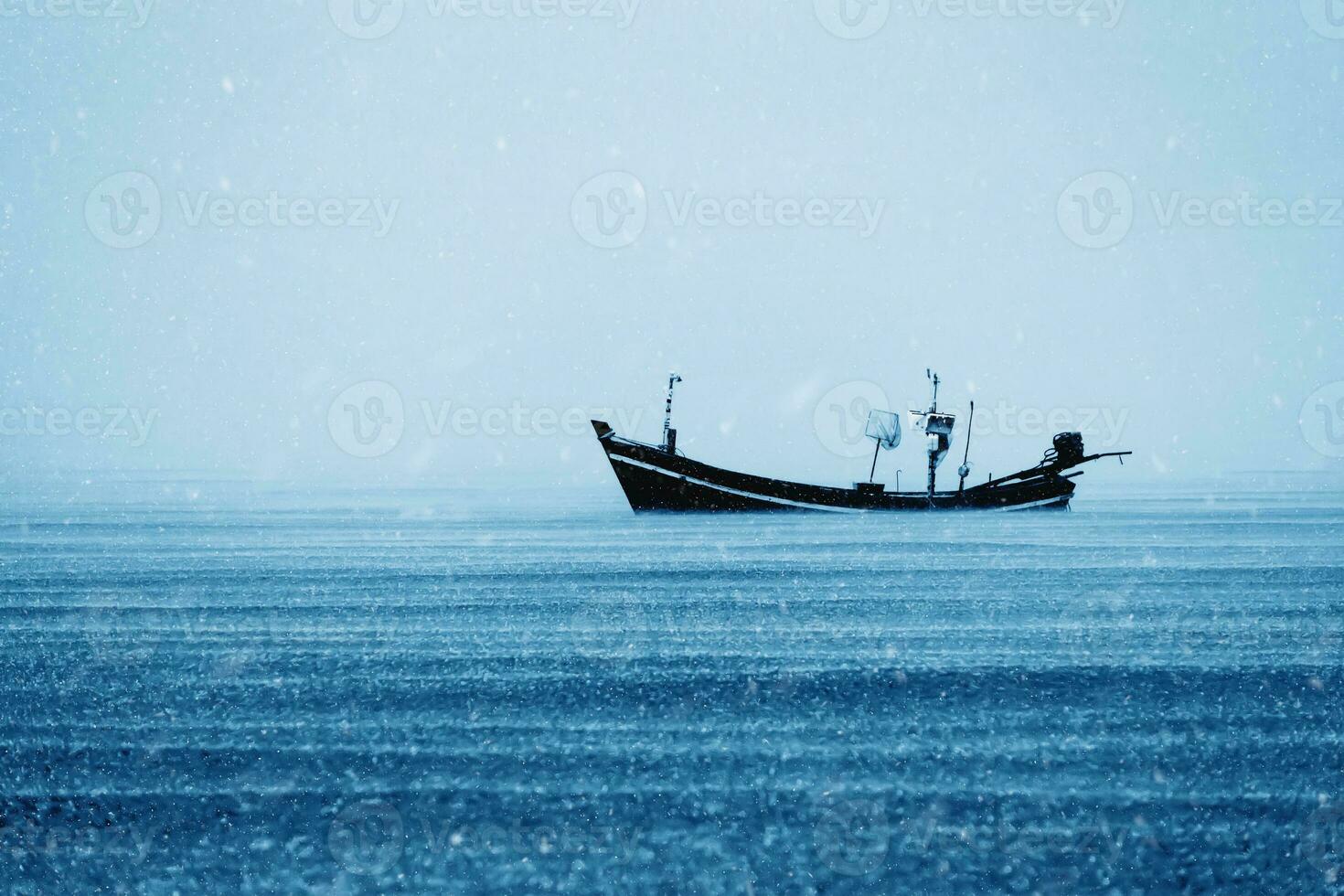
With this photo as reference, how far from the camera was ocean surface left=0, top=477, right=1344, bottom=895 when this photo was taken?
5.41 meters

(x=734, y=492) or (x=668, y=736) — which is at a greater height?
(x=734, y=492)

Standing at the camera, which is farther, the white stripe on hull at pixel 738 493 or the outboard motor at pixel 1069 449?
the outboard motor at pixel 1069 449

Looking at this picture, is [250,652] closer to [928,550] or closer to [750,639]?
[750,639]

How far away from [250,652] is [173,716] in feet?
9.56

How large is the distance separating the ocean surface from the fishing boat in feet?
72.5

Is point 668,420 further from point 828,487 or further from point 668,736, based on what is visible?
point 668,736

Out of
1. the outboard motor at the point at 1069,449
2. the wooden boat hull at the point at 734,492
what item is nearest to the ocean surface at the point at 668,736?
the wooden boat hull at the point at 734,492

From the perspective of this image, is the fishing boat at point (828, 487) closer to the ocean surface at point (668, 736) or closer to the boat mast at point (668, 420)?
the boat mast at point (668, 420)

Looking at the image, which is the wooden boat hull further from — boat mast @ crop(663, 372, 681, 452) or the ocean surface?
the ocean surface

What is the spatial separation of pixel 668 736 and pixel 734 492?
34.6 meters

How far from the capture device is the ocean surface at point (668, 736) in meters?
5.41

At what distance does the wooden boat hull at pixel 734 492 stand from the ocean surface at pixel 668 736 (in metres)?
21.8

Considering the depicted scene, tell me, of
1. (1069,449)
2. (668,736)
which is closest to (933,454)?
(1069,449)

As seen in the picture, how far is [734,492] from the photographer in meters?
42.3
